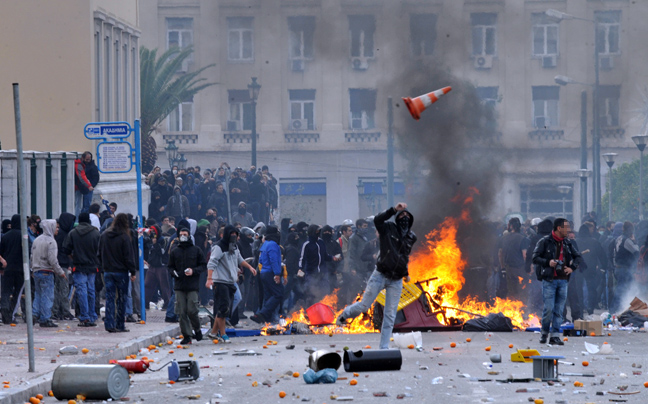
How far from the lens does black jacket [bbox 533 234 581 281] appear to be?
44.7ft

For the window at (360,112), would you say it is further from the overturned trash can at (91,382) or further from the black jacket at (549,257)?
the overturned trash can at (91,382)

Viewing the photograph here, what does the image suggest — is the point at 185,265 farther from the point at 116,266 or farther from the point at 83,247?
the point at 83,247

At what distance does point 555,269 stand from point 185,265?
450 centimetres

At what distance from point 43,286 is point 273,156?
29.2 m

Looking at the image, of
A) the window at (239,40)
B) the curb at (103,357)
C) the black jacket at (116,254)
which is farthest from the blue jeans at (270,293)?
the window at (239,40)

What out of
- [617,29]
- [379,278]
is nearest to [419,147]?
[379,278]

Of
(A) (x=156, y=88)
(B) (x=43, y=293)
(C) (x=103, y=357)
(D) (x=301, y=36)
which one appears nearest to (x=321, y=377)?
(C) (x=103, y=357)

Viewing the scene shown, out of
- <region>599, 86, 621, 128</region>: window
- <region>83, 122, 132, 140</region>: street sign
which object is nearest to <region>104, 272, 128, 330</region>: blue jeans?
<region>83, 122, 132, 140</region>: street sign

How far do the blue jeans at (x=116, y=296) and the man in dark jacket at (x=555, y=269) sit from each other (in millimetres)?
5277

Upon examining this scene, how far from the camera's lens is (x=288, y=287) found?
18.5 metres

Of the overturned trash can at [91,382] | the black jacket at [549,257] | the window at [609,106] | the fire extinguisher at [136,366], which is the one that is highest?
the window at [609,106]

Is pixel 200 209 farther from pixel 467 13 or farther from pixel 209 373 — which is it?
pixel 209 373

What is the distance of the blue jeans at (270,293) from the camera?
55.1 feet

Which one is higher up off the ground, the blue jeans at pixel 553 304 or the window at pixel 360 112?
the window at pixel 360 112
